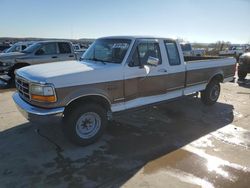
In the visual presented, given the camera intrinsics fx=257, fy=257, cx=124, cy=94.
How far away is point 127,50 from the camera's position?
529 cm

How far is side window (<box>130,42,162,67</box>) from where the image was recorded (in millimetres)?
5340

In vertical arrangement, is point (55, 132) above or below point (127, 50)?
below

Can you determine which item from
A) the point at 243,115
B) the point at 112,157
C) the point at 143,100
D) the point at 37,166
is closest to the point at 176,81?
the point at 143,100

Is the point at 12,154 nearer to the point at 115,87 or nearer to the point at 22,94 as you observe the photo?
the point at 22,94

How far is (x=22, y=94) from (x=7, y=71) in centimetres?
706

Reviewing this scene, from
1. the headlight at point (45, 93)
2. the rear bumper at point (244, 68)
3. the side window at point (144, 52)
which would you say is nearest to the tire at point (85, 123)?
the headlight at point (45, 93)

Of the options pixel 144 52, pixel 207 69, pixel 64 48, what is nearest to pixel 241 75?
pixel 207 69

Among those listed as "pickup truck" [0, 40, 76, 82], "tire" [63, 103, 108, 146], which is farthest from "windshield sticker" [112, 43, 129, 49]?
"pickup truck" [0, 40, 76, 82]

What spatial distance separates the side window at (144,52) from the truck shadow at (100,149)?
1555mm

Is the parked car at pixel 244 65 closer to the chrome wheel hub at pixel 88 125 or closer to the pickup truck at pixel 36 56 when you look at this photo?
the pickup truck at pixel 36 56

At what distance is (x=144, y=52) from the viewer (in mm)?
5543

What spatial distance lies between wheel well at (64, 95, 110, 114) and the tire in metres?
0.06

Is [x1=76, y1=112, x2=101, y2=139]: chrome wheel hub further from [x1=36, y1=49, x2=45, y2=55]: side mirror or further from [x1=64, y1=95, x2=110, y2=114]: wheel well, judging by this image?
[x1=36, y1=49, x2=45, y2=55]: side mirror

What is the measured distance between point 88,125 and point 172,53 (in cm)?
280
